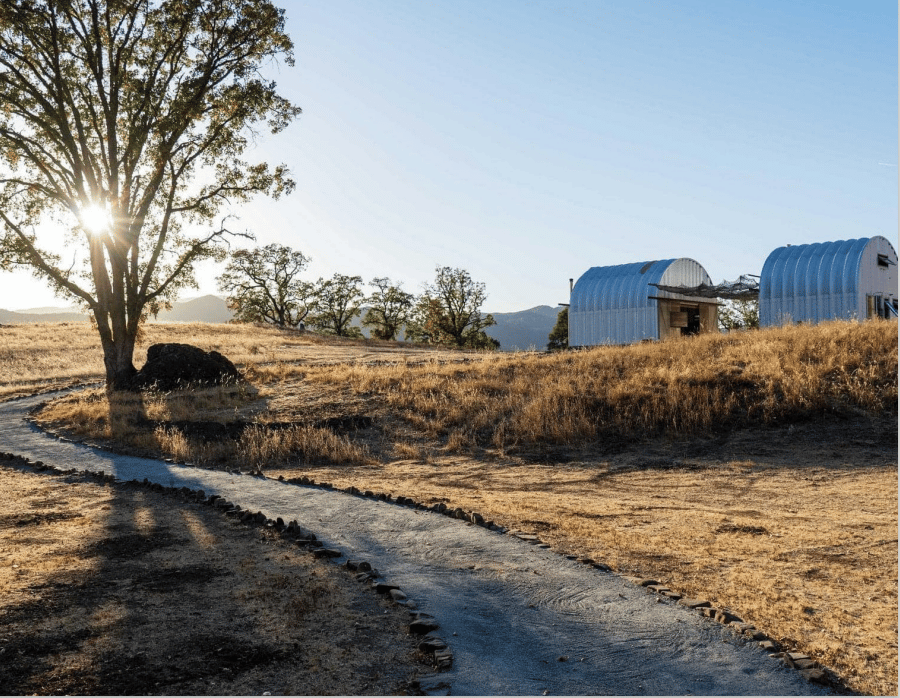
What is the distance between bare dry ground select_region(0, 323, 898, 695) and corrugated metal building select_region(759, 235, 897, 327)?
39.1 ft

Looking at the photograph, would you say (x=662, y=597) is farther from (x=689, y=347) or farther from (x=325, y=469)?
(x=689, y=347)

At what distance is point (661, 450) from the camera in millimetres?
15188

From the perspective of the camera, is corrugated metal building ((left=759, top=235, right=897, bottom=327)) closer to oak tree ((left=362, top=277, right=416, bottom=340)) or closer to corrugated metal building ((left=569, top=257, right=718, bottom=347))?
corrugated metal building ((left=569, top=257, right=718, bottom=347))

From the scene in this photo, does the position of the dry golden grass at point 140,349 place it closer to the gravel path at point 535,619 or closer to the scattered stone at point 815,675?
the gravel path at point 535,619

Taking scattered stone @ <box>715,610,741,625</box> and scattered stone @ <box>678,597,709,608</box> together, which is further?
scattered stone @ <box>678,597,709,608</box>

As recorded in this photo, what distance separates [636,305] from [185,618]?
32.2m

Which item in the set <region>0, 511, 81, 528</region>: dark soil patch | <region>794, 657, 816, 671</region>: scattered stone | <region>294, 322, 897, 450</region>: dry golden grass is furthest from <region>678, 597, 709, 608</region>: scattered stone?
<region>294, 322, 897, 450</region>: dry golden grass

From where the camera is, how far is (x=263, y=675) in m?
4.90

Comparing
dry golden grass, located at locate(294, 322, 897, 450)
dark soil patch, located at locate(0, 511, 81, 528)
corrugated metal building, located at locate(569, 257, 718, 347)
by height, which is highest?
corrugated metal building, located at locate(569, 257, 718, 347)

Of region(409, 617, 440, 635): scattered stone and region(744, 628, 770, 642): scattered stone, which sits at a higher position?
region(409, 617, 440, 635): scattered stone

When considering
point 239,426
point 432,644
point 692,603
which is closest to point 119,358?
point 239,426

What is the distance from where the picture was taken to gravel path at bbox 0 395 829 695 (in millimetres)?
4895

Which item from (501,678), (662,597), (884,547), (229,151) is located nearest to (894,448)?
(884,547)

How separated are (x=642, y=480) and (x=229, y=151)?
2062 cm
